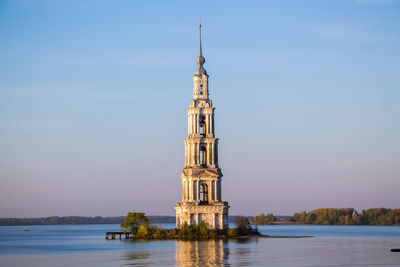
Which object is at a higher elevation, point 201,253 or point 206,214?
point 206,214

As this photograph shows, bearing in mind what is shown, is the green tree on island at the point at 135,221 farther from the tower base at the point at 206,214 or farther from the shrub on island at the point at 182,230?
the tower base at the point at 206,214

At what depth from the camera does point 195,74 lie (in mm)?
88312

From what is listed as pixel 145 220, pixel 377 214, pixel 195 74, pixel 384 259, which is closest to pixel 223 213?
pixel 145 220

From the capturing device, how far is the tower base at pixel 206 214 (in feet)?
276

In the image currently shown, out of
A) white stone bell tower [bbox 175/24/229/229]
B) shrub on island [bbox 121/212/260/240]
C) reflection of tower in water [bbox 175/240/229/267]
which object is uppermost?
white stone bell tower [bbox 175/24/229/229]

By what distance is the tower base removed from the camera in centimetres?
8425

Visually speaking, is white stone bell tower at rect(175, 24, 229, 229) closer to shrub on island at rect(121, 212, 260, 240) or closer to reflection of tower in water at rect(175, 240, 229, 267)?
shrub on island at rect(121, 212, 260, 240)

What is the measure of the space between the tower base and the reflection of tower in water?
6585 mm

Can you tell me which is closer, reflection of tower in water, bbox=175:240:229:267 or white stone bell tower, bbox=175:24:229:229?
reflection of tower in water, bbox=175:240:229:267

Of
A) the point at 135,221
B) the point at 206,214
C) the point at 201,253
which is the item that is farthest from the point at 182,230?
the point at 201,253

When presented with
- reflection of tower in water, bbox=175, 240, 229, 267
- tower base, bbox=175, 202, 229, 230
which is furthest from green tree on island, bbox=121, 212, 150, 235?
reflection of tower in water, bbox=175, 240, 229, 267

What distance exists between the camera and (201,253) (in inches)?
2414

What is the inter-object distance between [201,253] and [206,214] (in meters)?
23.5

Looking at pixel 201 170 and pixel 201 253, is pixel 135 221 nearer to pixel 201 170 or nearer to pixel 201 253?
pixel 201 170
